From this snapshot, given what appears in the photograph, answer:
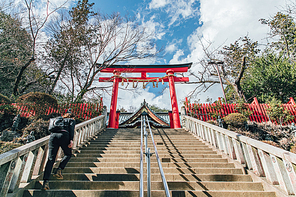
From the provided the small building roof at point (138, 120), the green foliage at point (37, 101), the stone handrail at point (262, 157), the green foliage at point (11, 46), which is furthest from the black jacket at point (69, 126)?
the green foliage at point (11, 46)

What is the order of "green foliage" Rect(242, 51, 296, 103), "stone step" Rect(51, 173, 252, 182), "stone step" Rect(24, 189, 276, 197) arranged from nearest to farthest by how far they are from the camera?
"stone step" Rect(24, 189, 276, 197)
"stone step" Rect(51, 173, 252, 182)
"green foliage" Rect(242, 51, 296, 103)

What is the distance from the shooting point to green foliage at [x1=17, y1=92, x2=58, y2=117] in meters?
7.53

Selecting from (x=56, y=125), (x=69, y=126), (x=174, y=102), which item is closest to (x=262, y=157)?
(x=69, y=126)

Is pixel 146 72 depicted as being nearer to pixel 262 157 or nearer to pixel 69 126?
pixel 69 126

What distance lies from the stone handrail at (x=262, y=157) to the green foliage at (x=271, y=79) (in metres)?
11.7

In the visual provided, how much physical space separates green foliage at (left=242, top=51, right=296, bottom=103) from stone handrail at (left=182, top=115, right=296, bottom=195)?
11.7 metres

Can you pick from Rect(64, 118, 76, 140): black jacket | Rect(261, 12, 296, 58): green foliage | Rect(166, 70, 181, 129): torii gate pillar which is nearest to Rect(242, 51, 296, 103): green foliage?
Rect(261, 12, 296, 58): green foliage

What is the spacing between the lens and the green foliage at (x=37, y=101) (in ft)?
Answer: 24.7

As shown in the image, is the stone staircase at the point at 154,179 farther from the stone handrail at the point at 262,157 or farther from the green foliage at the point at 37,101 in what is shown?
the green foliage at the point at 37,101

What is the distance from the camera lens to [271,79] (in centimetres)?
1302

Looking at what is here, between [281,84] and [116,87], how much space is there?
569 inches

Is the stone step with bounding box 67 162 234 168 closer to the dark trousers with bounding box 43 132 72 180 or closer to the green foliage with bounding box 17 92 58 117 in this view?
the dark trousers with bounding box 43 132 72 180

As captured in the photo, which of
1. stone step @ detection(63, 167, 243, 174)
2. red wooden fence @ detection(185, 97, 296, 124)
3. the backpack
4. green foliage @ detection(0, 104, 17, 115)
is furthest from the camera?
red wooden fence @ detection(185, 97, 296, 124)

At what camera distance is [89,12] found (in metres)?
10.4
